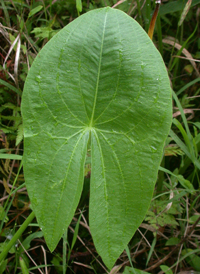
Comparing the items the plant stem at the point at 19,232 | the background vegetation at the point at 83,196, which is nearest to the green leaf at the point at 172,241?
the background vegetation at the point at 83,196

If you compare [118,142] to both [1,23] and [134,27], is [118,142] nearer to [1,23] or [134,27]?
[134,27]

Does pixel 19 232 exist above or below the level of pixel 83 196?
above

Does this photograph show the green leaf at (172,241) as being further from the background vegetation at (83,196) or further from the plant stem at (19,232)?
the plant stem at (19,232)

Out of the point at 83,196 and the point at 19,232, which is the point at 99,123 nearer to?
the point at 19,232

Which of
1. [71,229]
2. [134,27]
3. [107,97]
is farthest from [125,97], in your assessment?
[71,229]

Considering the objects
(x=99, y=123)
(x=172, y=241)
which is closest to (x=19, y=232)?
(x=99, y=123)

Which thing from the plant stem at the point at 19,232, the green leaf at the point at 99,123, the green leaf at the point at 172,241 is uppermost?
the green leaf at the point at 99,123
